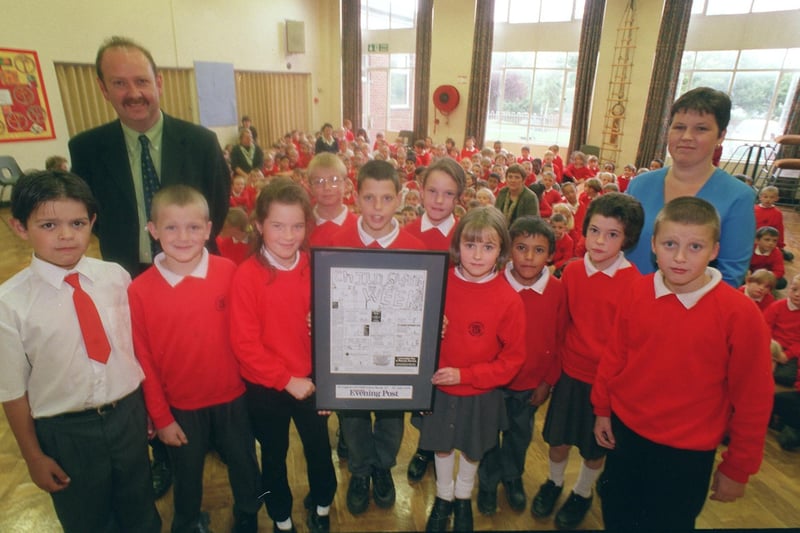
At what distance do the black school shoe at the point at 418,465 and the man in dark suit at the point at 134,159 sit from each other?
1.93 metres

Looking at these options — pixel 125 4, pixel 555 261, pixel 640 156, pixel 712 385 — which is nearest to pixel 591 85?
pixel 640 156

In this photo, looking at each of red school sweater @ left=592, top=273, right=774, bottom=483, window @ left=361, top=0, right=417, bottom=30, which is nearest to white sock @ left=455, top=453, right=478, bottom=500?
red school sweater @ left=592, top=273, right=774, bottom=483

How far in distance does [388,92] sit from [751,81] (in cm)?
1078

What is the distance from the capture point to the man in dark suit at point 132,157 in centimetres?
212

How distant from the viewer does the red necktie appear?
1.61m

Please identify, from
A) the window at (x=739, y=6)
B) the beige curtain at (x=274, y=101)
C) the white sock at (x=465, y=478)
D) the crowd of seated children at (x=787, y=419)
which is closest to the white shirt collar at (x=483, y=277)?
the white sock at (x=465, y=478)

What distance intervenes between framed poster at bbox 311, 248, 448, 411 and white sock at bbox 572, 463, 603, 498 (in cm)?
109

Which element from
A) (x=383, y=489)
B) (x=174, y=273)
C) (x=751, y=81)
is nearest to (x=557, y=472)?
(x=383, y=489)

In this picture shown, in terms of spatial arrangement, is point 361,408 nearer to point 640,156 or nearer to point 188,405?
point 188,405

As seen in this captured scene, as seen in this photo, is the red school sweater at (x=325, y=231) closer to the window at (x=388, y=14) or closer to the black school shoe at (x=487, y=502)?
the black school shoe at (x=487, y=502)

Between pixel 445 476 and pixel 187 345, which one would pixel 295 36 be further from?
pixel 445 476

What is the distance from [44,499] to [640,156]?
546 inches

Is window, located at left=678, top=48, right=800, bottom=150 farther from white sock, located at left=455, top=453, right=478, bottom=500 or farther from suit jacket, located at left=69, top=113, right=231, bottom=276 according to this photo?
suit jacket, located at left=69, top=113, right=231, bottom=276

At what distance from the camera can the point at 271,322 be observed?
6.12ft
